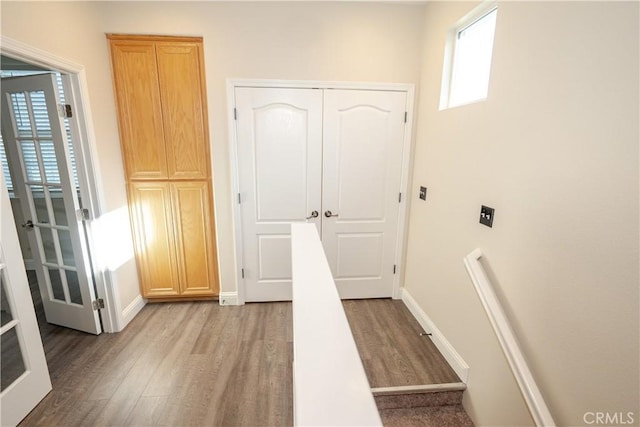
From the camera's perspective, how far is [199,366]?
6.45 feet

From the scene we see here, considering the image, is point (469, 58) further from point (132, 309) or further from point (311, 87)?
point (132, 309)

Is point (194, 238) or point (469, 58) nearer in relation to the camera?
point (469, 58)

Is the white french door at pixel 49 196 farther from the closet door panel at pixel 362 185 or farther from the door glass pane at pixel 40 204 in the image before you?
the closet door panel at pixel 362 185

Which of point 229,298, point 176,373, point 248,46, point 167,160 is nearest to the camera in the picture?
point 176,373

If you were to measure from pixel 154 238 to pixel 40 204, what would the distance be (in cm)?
81

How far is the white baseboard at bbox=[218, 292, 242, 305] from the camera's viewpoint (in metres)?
2.71

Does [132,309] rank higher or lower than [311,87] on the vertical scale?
lower

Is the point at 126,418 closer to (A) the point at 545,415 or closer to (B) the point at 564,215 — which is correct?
(A) the point at 545,415

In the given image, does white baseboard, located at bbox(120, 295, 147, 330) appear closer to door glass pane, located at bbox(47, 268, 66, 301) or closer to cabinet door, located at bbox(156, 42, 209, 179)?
door glass pane, located at bbox(47, 268, 66, 301)

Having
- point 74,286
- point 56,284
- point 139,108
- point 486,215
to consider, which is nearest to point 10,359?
point 74,286

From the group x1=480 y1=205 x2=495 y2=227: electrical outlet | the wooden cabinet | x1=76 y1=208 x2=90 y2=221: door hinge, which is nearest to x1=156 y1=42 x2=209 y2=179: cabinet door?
the wooden cabinet

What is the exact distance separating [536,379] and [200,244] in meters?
2.57

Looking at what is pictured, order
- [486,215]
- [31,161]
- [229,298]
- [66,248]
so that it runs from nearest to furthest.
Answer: [486,215]
[31,161]
[66,248]
[229,298]

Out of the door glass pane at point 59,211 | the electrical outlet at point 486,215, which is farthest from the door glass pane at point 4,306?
the electrical outlet at point 486,215
